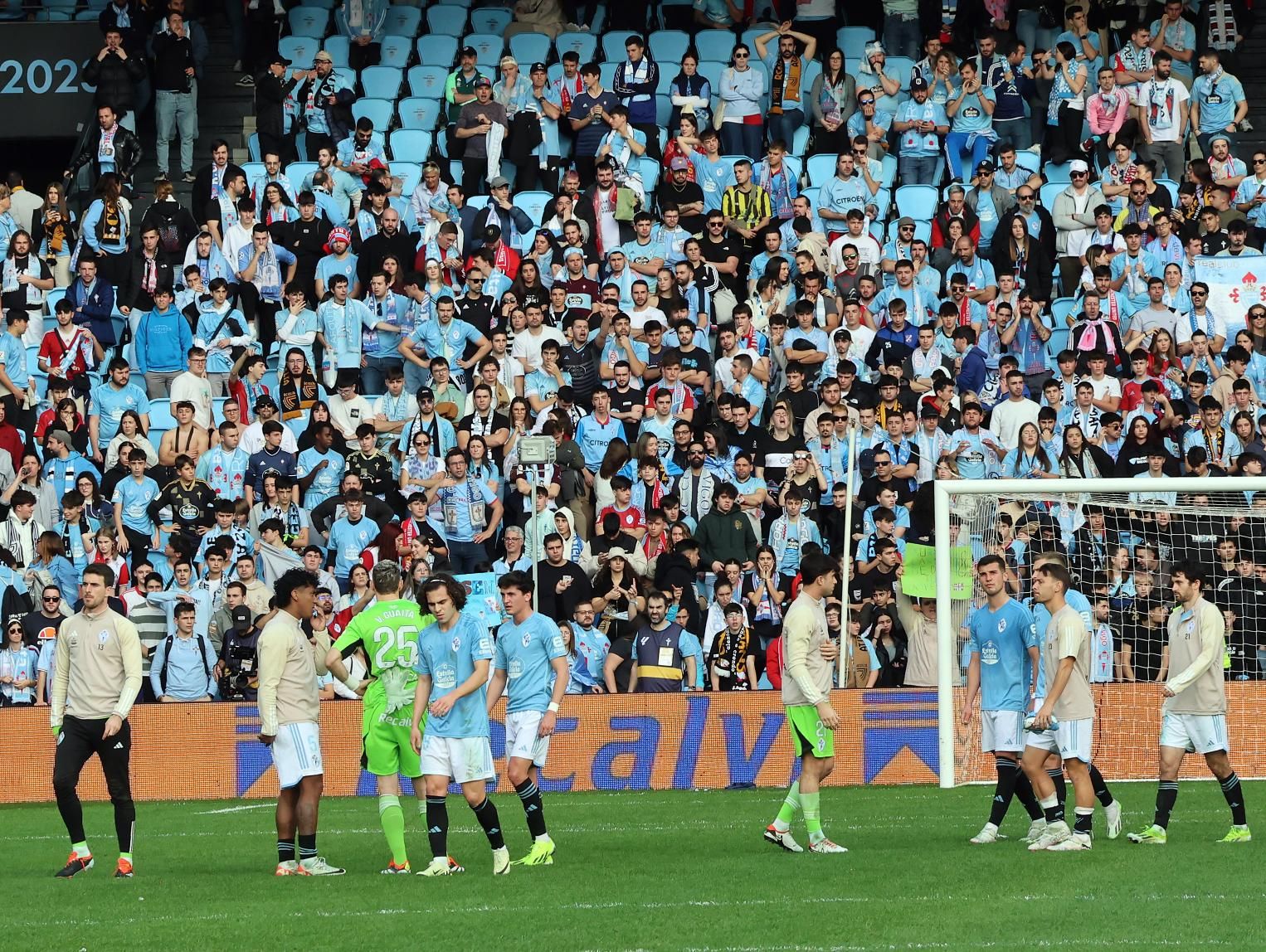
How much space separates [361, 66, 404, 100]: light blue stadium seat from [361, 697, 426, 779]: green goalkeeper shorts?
55.3 feet

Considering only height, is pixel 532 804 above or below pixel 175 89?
below

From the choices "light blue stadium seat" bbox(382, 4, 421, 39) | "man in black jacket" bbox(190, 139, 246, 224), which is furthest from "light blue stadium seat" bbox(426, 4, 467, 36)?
"man in black jacket" bbox(190, 139, 246, 224)

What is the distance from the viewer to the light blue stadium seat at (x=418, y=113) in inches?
1046

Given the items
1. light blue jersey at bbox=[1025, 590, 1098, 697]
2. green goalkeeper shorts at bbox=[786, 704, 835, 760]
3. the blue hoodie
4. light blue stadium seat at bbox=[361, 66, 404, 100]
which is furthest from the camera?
light blue stadium seat at bbox=[361, 66, 404, 100]

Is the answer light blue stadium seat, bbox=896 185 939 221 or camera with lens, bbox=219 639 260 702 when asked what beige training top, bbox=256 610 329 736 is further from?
light blue stadium seat, bbox=896 185 939 221

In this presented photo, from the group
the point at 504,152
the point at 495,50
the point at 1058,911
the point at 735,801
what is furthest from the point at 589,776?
the point at 495,50

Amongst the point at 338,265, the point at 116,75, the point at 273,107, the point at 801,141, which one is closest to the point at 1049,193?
the point at 801,141

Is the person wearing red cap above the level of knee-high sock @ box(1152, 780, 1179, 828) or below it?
above

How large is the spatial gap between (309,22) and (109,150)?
4.83m

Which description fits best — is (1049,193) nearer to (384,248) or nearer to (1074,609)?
(384,248)

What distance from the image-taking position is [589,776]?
17.9 m

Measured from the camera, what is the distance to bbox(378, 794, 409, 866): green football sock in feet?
38.3

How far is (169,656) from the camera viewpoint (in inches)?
731

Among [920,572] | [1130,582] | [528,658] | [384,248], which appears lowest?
[528,658]
